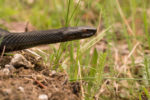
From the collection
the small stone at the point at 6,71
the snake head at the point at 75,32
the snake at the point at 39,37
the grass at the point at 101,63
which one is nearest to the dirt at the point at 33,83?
the small stone at the point at 6,71

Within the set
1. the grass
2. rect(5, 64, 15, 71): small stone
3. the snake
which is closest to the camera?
A: rect(5, 64, 15, 71): small stone

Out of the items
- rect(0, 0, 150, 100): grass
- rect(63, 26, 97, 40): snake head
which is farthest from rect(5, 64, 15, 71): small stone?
rect(63, 26, 97, 40): snake head

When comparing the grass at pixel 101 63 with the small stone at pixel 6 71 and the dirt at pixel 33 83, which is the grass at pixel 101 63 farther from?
the small stone at pixel 6 71

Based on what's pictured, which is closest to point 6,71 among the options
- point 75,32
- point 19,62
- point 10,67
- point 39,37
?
point 10,67

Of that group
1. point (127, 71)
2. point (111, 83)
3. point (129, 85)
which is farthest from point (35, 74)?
point (127, 71)

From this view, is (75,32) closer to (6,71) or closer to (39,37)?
(39,37)

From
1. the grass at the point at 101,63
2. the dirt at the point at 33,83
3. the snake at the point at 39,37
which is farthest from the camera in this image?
the snake at the point at 39,37

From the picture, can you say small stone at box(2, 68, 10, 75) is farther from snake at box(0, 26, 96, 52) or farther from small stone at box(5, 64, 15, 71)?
snake at box(0, 26, 96, 52)

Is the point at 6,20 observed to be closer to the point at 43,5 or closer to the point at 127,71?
the point at 43,5
